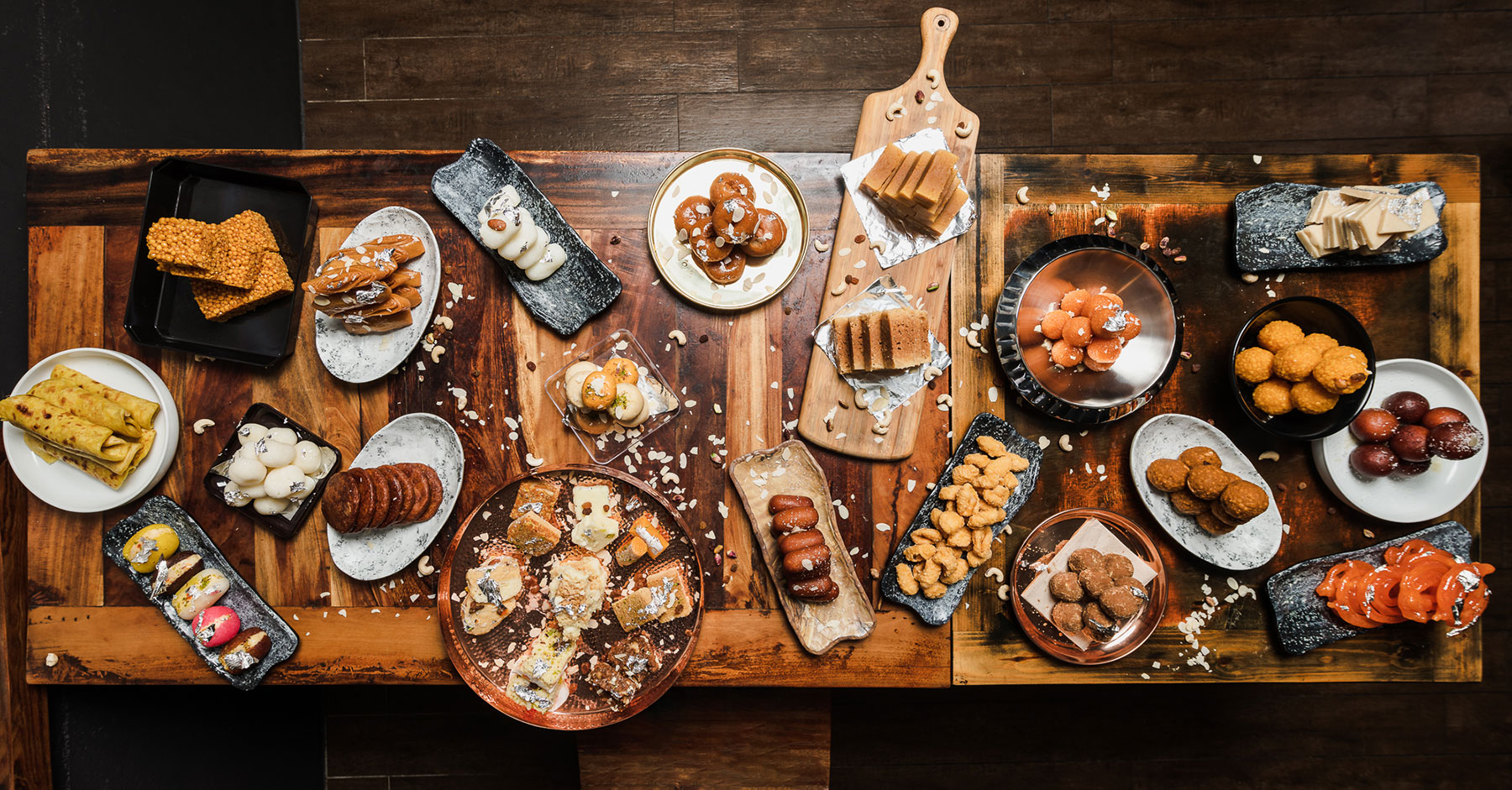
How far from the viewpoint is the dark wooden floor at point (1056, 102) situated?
13.2 feet

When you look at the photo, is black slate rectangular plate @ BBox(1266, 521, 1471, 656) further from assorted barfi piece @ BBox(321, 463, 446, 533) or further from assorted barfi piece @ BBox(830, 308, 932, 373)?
assorted barfi piece @ BBox(321, 463, 446, 533)

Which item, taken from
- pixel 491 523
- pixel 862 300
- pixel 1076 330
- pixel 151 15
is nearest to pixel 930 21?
pixel 862 300

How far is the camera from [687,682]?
2.75 metres

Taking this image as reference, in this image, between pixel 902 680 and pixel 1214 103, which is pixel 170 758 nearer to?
pixel 902 680

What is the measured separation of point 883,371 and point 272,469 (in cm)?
260

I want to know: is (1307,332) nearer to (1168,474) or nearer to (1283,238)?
(1283,238)

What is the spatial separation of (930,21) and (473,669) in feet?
11.1

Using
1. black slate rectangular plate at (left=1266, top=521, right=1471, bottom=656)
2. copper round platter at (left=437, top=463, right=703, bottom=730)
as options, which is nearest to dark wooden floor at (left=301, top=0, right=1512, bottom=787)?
black slate rectangular plate at (left=1266, top=521, right=1471, bottom=656)

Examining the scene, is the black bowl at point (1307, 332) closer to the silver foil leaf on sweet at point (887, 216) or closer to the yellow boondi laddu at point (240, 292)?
the silver foil leaf on sweet at point (887, 216)

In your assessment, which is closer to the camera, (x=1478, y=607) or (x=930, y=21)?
(x=1478, y=607)

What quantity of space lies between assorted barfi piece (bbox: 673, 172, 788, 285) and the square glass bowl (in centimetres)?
48

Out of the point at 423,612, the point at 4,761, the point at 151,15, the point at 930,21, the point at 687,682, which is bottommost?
the point at 4,761

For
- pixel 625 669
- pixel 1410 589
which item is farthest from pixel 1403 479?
pixel 625 669

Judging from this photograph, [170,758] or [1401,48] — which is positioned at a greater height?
[1401,48]
